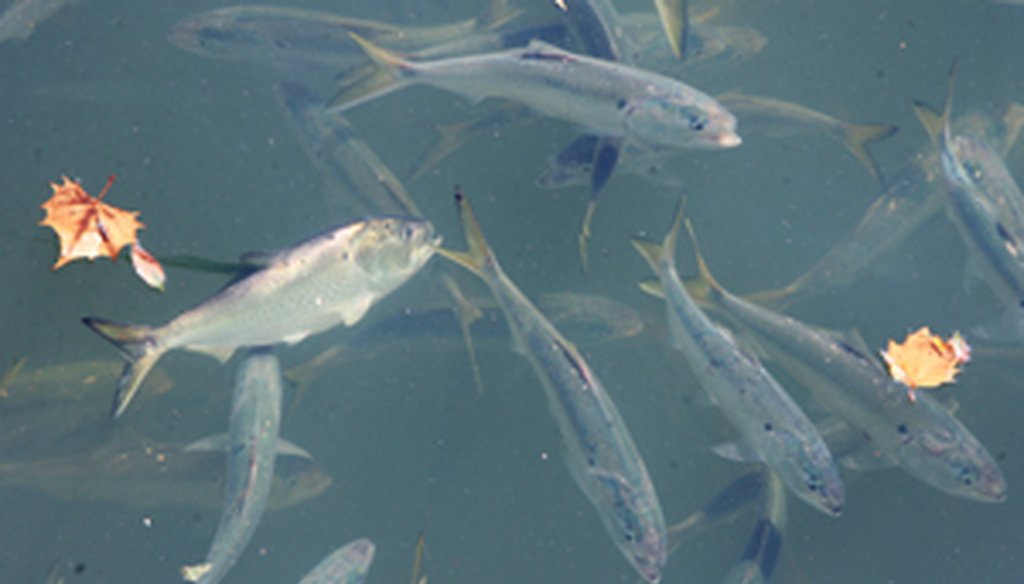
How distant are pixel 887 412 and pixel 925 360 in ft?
2.15

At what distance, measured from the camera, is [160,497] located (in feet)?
14.0

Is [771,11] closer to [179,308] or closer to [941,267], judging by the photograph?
[941,267]

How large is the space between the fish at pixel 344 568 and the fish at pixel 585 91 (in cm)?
234

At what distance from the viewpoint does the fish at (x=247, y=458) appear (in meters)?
3.15

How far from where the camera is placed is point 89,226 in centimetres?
308

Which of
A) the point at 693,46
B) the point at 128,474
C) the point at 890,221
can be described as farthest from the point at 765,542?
the point at 128,474

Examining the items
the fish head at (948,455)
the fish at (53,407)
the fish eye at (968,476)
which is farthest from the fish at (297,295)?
the fish eye at (968,476)

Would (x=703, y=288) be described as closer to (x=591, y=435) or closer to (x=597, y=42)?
(x=591, y=435)

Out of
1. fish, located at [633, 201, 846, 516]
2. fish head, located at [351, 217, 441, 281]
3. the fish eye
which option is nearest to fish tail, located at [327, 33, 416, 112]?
fish head, located at [351, 217, 441, 281]

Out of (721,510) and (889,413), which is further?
(721,510)

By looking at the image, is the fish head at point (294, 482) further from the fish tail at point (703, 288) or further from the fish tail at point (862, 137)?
the fish tail at point (862, 137)

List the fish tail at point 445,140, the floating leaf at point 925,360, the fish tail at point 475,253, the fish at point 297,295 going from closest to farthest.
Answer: the fish at point 297,295 < the fish tail at point 475,253 < the floating leaf at point 925,360 < the fish tail at point 445,140

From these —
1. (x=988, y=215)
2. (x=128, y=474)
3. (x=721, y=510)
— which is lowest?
(x=721, y=510)

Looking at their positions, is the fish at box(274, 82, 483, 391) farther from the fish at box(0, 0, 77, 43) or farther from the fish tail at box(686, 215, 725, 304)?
the fish at box(0, 0, 77, 43)
